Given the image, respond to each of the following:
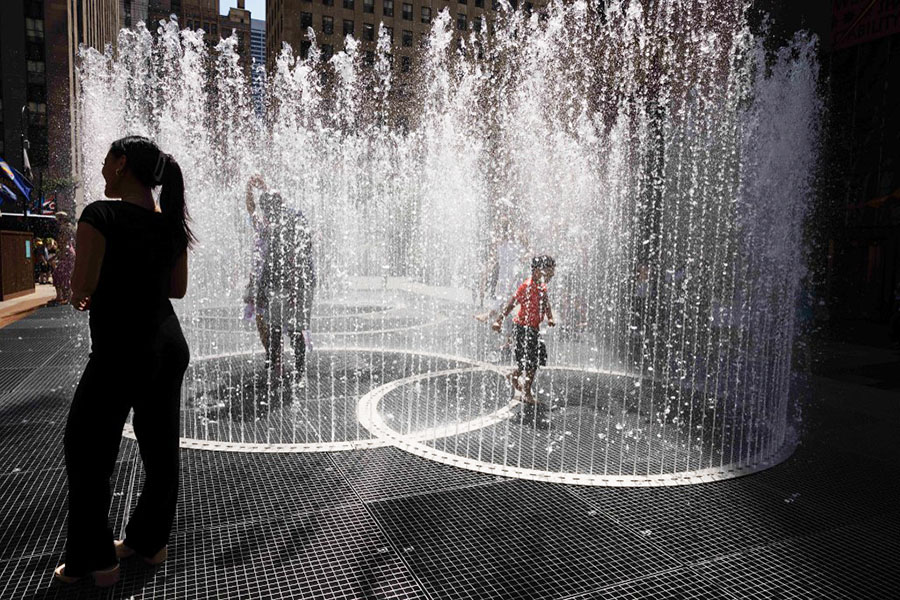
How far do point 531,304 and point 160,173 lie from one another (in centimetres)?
368

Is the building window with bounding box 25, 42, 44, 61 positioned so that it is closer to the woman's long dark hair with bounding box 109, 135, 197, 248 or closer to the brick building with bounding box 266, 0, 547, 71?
the brick building with bounding box 266, 0, 547, 71

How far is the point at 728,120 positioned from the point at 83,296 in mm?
17971

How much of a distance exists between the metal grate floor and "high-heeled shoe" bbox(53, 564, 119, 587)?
0.12 feet

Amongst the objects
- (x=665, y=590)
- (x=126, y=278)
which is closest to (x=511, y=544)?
(x=665, y=590)

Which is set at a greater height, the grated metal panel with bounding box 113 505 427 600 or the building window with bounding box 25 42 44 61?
the building window with bounding box 25 42 44 61

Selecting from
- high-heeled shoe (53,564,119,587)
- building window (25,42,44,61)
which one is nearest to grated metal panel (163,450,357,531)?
high-heeled shoe (53,564,119,587)

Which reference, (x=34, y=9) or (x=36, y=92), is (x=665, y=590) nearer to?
(x=36, y=92)

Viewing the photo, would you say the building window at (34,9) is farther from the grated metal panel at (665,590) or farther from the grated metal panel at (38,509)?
the grated metal panel at (665,590)

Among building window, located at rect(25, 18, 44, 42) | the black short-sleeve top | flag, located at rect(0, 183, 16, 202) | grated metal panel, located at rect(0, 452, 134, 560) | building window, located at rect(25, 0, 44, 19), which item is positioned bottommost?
grated metal panel, located at rect(0, 452, 134, 560)

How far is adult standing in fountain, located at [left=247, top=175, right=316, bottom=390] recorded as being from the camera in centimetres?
598

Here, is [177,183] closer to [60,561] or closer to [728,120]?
[60,561]

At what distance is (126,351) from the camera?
250cm

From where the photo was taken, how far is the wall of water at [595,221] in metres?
6.01

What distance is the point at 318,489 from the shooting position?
12.2ft
